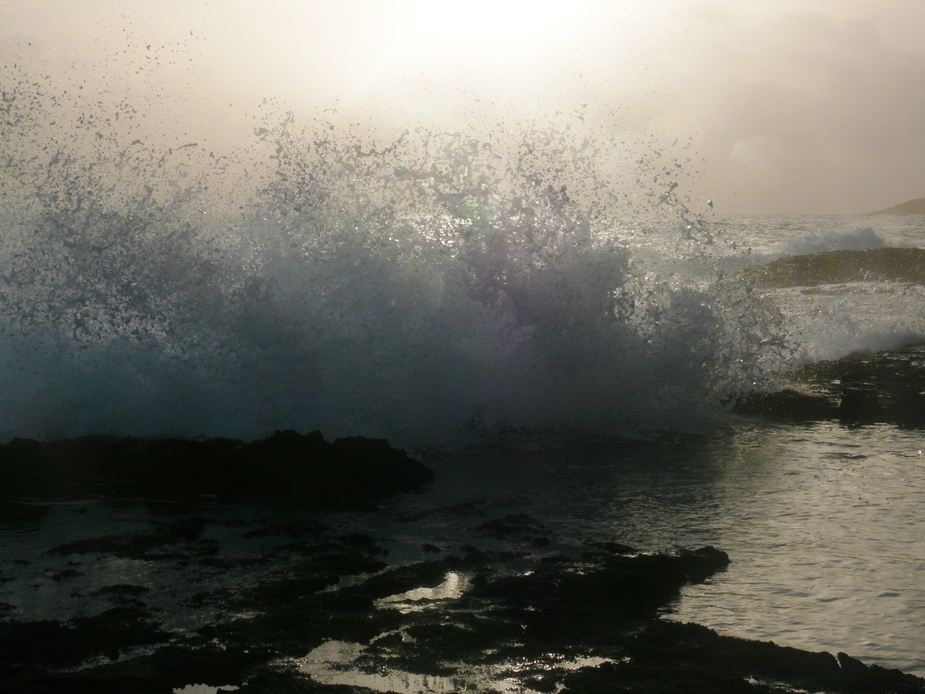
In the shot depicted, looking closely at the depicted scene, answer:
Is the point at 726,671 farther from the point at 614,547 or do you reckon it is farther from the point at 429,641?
the point at 614,547

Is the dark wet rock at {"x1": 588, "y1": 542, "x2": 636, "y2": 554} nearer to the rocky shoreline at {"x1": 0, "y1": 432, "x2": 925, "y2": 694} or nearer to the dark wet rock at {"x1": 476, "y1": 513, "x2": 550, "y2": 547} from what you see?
the rocky shoreline at {"x1": 0, "y1": 432, "x2": 925, "y2": 694}

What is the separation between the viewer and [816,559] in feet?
17.3

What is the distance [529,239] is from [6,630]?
7189mm

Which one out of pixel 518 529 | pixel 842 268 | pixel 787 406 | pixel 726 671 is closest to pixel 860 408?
pixel 787 406

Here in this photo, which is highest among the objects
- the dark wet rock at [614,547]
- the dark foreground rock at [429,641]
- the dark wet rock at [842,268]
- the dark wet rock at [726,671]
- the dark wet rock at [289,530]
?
the dark wet rock at [842,268]

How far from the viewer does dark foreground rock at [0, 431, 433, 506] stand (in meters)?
7.03

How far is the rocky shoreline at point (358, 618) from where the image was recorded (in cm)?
377

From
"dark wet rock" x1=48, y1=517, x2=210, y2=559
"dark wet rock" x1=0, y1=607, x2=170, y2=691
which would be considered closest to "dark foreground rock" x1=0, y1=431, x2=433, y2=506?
"dark wet rock" x1=48, y1=517, x2=210, y2=559

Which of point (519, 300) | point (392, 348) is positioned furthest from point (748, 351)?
point (392, 348)

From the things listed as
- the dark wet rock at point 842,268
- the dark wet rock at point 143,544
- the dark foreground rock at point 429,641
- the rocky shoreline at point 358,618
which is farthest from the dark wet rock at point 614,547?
the dark wet rock at point 842,268

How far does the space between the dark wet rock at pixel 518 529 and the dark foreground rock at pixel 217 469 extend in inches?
43.5

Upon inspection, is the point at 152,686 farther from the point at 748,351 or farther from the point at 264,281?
the point at 748,351

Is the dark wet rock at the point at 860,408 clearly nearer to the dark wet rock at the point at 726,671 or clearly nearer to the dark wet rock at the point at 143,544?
the dark wet rock at the point at 726,671

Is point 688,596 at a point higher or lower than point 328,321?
lower
